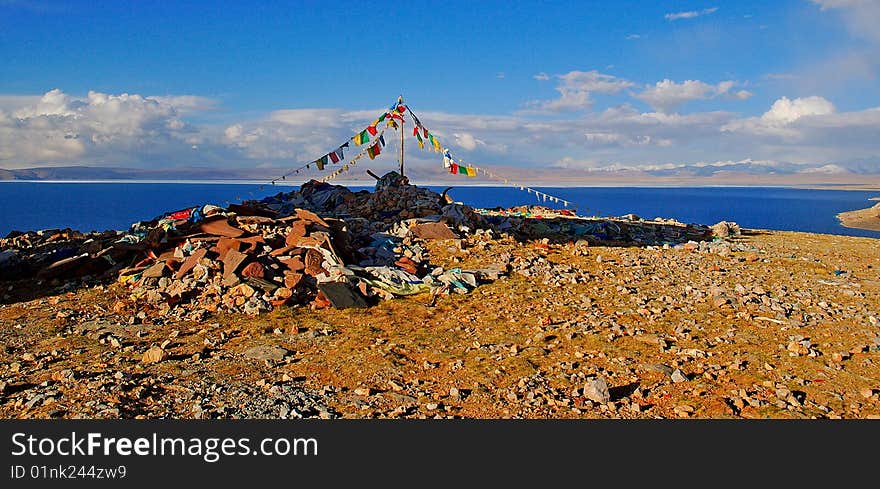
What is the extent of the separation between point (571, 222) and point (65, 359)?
2080 cm

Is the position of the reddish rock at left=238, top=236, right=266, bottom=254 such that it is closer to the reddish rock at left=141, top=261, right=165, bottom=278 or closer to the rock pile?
the rock pile

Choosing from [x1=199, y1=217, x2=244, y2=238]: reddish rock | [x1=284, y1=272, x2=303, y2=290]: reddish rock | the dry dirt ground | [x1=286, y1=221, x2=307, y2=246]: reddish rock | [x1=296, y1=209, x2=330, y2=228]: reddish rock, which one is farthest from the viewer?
[x1=296, y1=209, x2=330, y2=228]: reddish rock

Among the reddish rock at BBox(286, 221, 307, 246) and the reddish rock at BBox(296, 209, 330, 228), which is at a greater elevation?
the reddish rock at BBox(296, 209, 330, 228)

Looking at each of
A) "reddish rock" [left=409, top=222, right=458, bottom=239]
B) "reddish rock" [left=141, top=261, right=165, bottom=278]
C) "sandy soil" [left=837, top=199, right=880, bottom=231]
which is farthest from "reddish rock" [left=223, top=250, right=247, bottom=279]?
"sandy soil" [left=837, top=199, right=880, bottom=231]

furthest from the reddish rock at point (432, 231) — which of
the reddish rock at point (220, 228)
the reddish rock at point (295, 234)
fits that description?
the reddish rock at point (220, 228)

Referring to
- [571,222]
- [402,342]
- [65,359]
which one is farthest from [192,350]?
[571,222]

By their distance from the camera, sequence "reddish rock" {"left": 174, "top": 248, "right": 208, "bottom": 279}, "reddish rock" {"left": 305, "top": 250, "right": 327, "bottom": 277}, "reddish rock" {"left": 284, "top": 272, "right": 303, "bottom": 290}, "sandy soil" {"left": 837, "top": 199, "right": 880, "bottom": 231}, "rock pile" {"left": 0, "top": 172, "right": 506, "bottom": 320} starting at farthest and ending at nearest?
"sandy soil" {"left": 837, "top": 199, "right": 880, "bottom": 231}
"reddish rock" {"left": 305, "top": 250, "right": 327, "bottom": 277}
"reddish rock" {"left": 174, "top": 248, "right": 208, "bottom": 279}
"reddish rock" {"left": 284, "top": 272, "right": 303, "bottom": 290}
"rock pile" {"left": 0, "top": 172, "right": 506, "bottom": 320}

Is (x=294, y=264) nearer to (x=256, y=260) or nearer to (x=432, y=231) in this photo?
(x=256, y=260)

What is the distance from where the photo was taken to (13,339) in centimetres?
990

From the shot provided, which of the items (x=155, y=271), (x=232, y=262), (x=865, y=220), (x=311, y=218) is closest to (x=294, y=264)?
(x=232, y=262)

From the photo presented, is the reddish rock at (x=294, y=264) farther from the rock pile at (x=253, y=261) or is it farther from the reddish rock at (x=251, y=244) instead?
the reddish rock at (x=251, y=244)

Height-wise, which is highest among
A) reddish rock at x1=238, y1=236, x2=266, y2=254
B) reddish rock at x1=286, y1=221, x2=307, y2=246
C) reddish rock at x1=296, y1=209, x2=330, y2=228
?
reddish rock at x1=296, y1=209, x2=330, y2=228

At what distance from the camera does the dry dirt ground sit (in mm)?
7062

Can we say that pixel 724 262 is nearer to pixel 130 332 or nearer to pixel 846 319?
pixel 846 319
